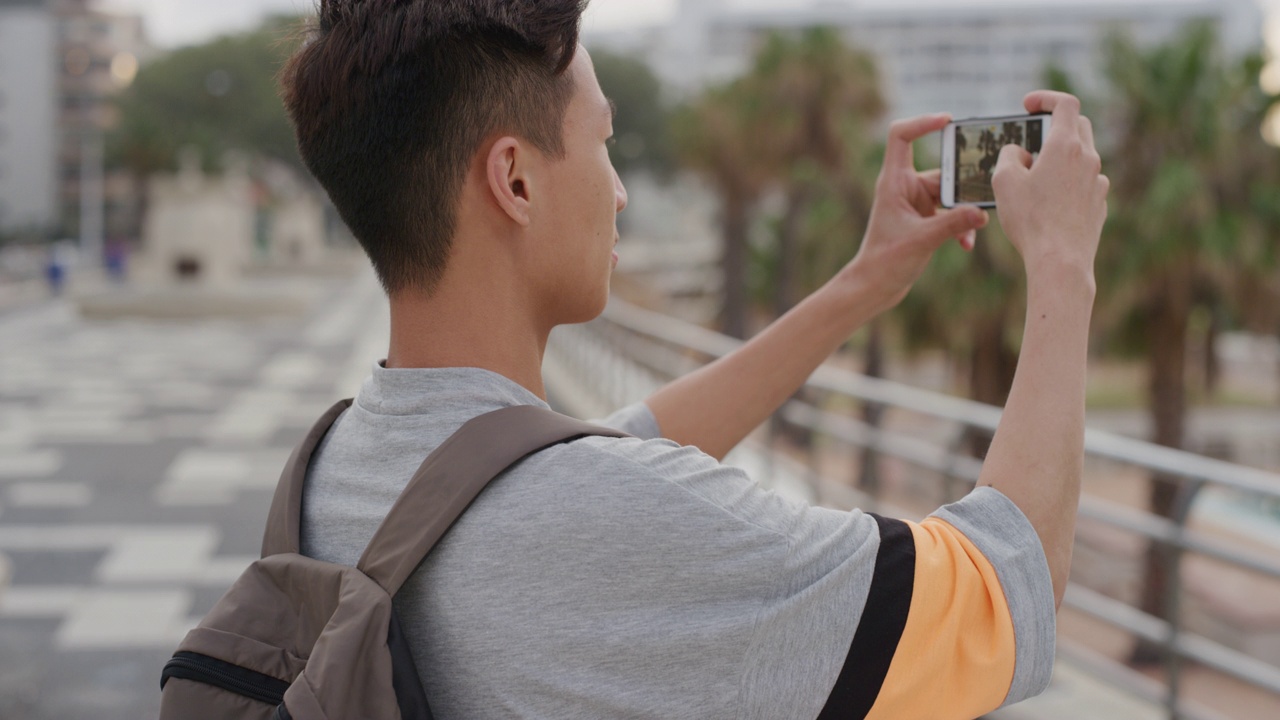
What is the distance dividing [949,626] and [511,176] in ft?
1.60

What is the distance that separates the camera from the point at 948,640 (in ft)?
2.83

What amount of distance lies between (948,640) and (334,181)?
2.02 ft

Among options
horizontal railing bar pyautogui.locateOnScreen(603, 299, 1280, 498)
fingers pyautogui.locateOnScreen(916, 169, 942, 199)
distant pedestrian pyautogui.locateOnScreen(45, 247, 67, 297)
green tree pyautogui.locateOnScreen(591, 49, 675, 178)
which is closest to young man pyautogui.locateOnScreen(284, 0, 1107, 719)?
fingers pyautogui.locateOnScreen(916, 169, 942, 199)

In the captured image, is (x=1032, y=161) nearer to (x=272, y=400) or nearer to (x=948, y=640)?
(x=948, y=640)

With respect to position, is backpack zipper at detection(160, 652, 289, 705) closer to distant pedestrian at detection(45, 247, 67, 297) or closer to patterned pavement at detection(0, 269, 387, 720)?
patterned pavement at detection(0, 269, 387, 720)

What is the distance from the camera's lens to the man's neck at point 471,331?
0.98 meters

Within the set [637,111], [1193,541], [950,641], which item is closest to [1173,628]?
[1193,541]

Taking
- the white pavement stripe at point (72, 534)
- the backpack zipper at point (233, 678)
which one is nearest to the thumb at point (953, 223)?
the backpack zipper at point (233, 678)

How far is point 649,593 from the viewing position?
2.78 ft

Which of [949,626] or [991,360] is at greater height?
[949,626]

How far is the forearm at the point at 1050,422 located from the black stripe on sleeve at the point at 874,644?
14 cm

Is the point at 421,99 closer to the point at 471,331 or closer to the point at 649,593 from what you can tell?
the point at 471,331

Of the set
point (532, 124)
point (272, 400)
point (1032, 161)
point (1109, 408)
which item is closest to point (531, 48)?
point (532, 124)

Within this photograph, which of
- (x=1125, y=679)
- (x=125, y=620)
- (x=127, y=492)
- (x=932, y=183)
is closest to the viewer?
(x=932, y=183)
